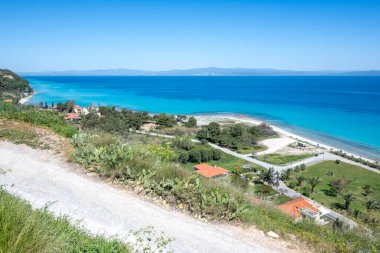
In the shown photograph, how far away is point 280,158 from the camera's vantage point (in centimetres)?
4478

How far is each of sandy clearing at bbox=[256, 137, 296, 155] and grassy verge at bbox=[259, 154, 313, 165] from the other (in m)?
2.66

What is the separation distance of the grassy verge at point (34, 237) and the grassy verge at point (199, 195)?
243 cm

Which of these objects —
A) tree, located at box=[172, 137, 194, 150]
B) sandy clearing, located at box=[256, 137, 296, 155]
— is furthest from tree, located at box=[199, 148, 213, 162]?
sandy clearing, located at box=[256, 137, 296, 155]

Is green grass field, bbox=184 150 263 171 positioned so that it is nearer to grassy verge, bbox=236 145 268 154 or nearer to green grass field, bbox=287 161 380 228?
grassy verge, bbox=236 145 268 154

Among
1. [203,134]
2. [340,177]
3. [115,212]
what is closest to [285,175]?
[340,177]

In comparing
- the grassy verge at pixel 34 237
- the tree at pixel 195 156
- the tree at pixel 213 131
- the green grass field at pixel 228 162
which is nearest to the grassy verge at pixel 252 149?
the green grass field at pixel 228 162

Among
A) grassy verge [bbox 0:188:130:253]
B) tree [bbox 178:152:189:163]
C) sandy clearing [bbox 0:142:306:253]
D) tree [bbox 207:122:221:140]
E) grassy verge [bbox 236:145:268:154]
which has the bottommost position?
grassy verge [bbox 236:145:268:154]

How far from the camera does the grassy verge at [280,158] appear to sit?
43062mm

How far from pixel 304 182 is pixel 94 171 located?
31850mm

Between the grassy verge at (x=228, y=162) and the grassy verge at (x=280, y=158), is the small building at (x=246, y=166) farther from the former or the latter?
the grassy verge at (x=280, y=158)

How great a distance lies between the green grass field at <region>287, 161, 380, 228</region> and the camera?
28.9m

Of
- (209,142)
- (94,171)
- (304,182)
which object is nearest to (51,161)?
(94,171)

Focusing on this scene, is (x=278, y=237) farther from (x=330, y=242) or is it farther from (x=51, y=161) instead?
(x=51, y=161)

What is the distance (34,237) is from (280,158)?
45.1 meters
